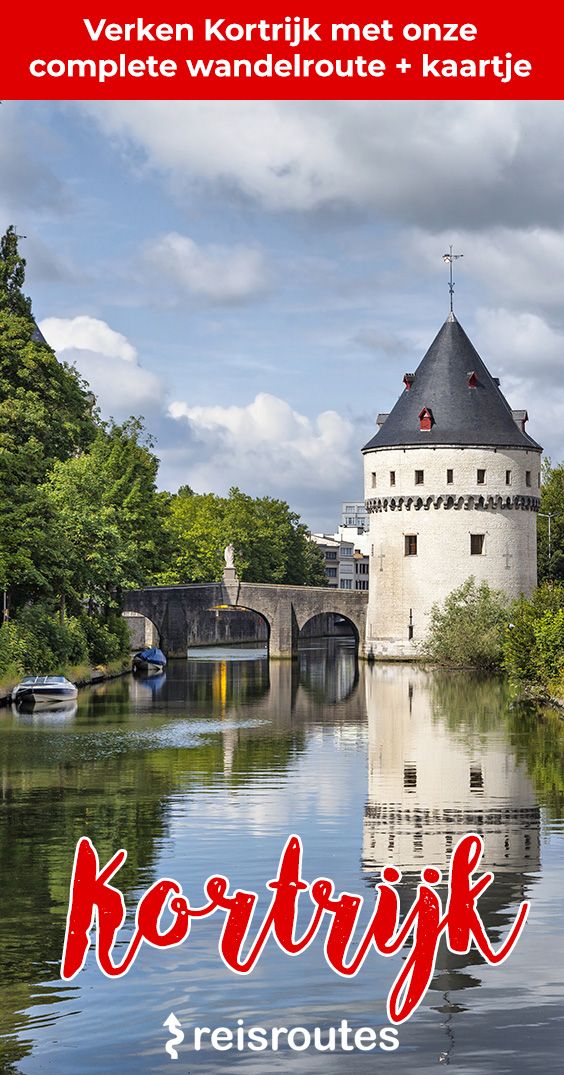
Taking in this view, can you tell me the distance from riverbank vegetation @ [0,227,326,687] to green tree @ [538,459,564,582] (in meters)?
25.2

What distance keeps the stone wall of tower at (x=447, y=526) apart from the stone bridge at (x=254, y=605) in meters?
6.46

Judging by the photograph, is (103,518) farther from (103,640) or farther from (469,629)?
(469,629)

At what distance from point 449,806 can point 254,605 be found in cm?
6865

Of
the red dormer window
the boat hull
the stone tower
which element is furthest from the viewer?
Answer: the red dormer window

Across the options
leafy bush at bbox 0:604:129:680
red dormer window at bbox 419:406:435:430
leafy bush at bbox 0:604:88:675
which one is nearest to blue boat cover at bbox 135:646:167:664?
leafy bush at bbox 0:604:129:680

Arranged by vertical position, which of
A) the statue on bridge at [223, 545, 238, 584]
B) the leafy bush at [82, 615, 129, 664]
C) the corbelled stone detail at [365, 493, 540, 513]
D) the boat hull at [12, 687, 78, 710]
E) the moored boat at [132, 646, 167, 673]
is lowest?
the boat hull at [12, 687, 78, 710]

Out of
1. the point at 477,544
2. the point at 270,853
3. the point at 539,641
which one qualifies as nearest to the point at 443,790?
the point at 270,853

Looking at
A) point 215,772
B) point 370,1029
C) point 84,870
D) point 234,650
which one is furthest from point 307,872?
point 234,650

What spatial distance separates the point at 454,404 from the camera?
8262 centimetres

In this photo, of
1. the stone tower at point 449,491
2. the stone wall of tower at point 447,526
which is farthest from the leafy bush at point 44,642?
the stone tower at point 449,491

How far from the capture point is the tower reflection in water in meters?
16.4

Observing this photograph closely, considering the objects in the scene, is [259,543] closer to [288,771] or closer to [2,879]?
[288,771]

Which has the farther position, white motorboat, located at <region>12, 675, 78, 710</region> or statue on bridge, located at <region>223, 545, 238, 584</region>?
statue on bridge, located at <region>223, 545, 238, 584</region>

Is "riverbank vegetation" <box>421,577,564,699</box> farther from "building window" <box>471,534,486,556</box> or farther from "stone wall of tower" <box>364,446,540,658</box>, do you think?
"building window" <box>471,534,486,556</box>
